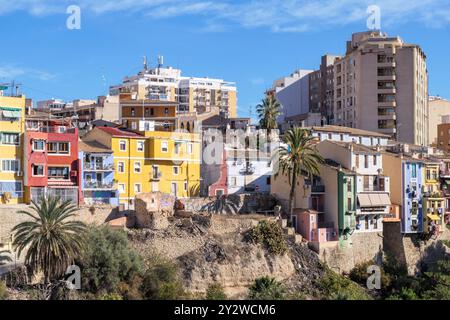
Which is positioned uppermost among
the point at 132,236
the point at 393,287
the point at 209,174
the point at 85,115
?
the point at 85,115

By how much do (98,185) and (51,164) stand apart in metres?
4.46

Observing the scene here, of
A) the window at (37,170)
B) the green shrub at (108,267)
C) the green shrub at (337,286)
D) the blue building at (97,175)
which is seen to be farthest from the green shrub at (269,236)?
the window at (37,170)

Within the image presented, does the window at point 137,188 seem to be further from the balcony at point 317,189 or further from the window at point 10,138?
the balcony at point 317,189

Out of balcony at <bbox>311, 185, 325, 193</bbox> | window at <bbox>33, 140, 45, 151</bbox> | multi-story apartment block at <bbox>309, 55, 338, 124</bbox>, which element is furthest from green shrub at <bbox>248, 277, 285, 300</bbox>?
multi-story apartment block at <bbox>309, 55, 338, 124</bbox>

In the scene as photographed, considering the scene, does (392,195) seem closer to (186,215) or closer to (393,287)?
(393,287)

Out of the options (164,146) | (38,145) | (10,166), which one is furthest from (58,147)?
(164,146)

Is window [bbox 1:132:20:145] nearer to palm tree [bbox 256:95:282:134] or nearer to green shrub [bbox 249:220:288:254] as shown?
green shrub [bbox 249:220:288:254]

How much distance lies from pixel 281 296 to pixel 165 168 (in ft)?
71.3

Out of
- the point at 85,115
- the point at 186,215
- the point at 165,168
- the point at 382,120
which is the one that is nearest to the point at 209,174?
the point at 165,168

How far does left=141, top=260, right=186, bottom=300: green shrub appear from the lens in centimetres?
4984

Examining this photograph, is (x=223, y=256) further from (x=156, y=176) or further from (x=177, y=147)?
(x=177, y=147)

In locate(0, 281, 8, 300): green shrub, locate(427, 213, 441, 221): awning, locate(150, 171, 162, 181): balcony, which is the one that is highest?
locate(150, 171, 162, 181): balcony

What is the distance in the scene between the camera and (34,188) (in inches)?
2317

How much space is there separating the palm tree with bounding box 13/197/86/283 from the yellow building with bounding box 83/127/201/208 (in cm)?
A: 1525
